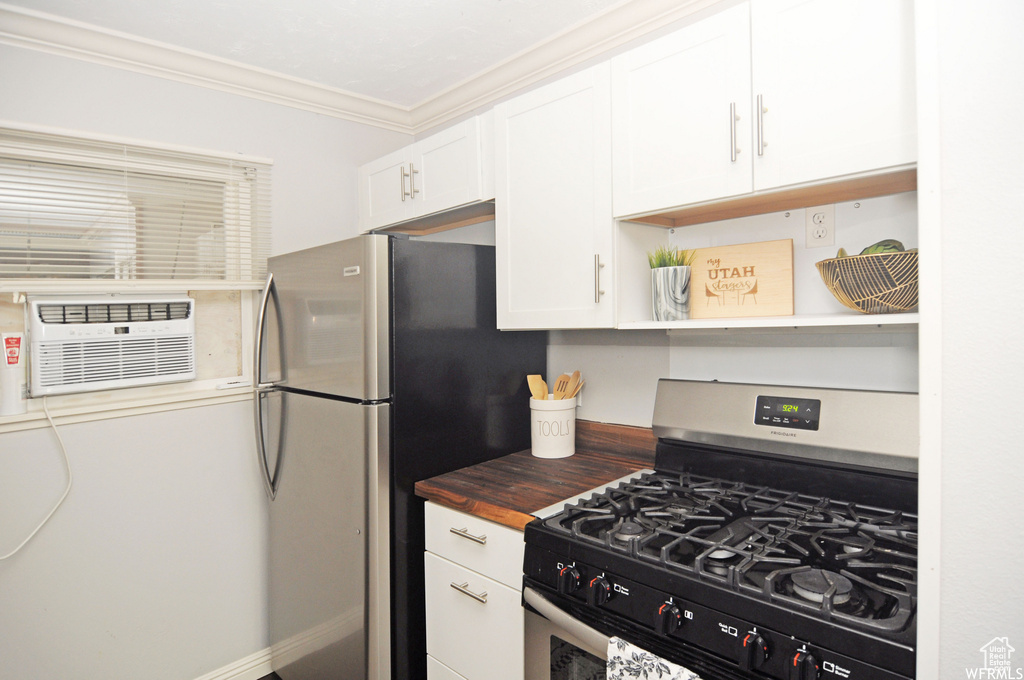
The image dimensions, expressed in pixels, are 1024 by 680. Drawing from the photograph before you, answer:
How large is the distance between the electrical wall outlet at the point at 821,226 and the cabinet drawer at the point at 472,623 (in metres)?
1.24

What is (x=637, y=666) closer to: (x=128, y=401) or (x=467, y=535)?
(x=467, y=535)

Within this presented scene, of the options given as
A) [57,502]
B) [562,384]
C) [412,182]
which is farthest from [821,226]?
[57,502]

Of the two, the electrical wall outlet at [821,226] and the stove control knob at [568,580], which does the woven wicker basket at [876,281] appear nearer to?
the electrical wall outlet at [821,226]

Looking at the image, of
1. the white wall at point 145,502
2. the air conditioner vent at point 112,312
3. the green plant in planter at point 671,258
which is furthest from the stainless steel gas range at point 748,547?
the air conditioner vent at point 112,312

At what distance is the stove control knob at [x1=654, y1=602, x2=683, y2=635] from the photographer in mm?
1134

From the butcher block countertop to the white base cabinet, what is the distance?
0.17ft

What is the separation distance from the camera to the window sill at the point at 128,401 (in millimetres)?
1941

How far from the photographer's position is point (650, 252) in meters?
1.75

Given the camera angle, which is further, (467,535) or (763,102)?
(467,535)

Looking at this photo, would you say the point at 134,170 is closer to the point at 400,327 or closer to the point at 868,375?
the point at 400,327

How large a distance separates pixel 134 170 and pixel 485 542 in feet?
6.20

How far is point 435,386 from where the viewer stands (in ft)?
6.26

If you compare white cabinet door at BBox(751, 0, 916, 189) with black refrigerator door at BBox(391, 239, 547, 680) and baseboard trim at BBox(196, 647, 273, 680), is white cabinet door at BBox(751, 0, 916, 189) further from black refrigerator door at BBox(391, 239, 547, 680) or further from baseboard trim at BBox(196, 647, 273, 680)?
baseboard trim at BBox(196, 647, 273, 680)

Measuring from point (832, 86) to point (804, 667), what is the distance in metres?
1.14
